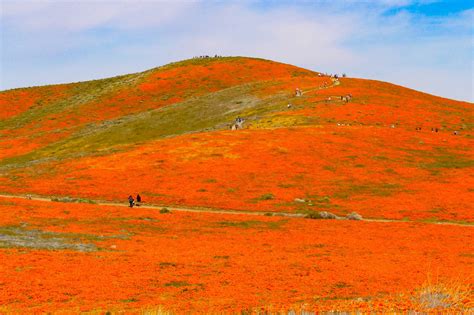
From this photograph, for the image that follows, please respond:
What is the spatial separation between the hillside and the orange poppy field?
16.7 inches

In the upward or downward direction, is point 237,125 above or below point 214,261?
above

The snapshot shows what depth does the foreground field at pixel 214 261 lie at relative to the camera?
25578 millimetres

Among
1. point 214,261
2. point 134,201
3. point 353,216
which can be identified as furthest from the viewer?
point 134,201

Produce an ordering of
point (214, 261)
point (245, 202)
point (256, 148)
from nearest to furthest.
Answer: point (214, 261) < point (245, 202) < point (256, 148)

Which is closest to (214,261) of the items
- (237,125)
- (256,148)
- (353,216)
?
(353,216)

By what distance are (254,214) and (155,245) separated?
806 inches

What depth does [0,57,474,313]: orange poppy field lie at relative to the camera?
2794 cm

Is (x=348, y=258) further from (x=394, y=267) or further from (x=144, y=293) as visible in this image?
(x=144, y=293)

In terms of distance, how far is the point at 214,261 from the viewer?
36312mm

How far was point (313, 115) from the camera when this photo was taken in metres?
111

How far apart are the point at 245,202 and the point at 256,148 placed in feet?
82.2

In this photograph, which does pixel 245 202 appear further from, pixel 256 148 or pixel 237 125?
pixel 237 125

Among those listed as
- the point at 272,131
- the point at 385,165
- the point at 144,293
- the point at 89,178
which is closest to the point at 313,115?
the point at 272,131

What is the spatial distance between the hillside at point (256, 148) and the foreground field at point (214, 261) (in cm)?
1066
